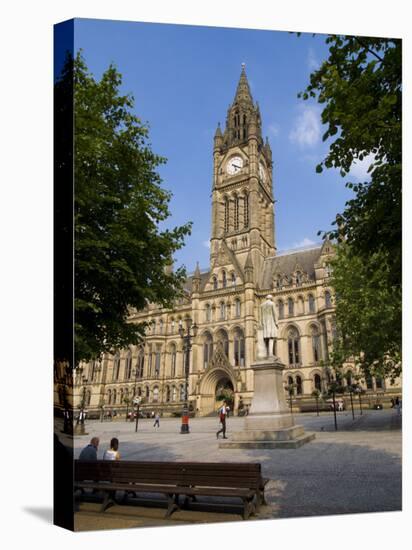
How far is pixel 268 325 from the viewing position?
14547 millimetres

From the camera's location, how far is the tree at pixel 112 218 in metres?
9.43

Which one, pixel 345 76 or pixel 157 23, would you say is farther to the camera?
pixel 345 76

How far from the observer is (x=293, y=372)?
25266mm

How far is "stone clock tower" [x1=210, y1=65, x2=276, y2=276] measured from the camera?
27453mm

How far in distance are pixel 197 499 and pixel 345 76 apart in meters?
9.57

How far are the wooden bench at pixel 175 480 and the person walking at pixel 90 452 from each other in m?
0.14

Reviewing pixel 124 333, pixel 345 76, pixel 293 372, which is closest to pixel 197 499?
pixel 124 333

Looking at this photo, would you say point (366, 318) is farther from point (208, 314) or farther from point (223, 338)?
point (223, 338)

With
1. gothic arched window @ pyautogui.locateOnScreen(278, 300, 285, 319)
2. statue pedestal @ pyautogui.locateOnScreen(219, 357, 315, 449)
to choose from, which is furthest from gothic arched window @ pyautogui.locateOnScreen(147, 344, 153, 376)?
statue pedestal @ pyautogui.locateOnScreen(219, 357, 315, 449)

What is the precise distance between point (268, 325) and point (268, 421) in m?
3.05

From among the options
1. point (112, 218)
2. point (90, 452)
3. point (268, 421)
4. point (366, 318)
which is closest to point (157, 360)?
point (366, 318)

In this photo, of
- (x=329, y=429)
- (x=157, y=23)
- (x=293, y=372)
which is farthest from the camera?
(x=293, y=372)

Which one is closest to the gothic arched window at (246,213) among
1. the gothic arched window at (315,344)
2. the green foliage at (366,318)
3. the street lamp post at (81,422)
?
the gothic arched window at (315,344)
